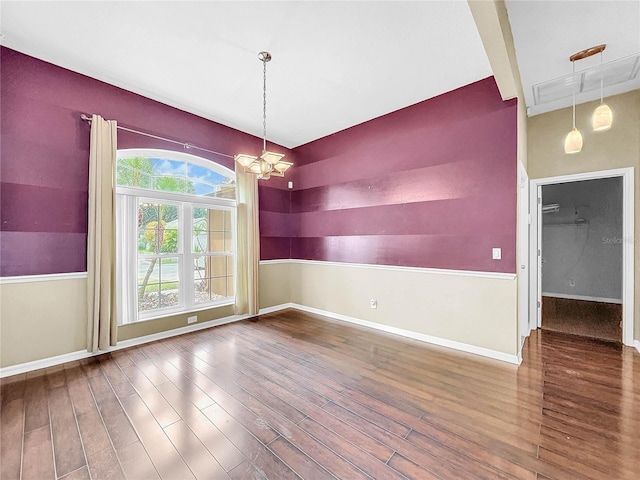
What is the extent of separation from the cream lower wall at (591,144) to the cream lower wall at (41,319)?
6.11 m

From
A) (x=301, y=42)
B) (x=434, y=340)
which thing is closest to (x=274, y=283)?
(x=434, y=340)

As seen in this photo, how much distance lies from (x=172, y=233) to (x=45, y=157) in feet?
4.91

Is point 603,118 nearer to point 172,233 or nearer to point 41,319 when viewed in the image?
point 172,233

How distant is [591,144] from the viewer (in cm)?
338

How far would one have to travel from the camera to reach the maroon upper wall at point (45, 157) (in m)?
2.60

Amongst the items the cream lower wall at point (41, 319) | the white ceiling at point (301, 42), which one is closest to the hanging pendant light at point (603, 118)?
the white ceiling at point (301, 42)

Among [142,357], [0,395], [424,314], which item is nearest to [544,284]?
[424,314]

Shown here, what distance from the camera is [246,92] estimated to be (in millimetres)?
3387

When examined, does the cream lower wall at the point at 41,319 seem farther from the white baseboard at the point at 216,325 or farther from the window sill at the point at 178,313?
the window sill at the point at 178,313

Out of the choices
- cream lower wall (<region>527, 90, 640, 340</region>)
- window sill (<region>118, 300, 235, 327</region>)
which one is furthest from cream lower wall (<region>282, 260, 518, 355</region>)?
cream lower wall (<region>527, 90, 640, 340</region>)

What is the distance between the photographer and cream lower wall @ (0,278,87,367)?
2576 mm

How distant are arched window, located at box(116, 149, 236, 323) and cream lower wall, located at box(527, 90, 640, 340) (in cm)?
465

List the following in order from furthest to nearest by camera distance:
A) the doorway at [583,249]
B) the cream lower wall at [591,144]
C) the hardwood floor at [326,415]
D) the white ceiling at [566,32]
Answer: the doorway at [583,249], the cream lower wall at [591,144], the white ceiling at [566,32], the hardwood floor at [326,415]

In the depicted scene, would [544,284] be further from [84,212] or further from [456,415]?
[84,212]
